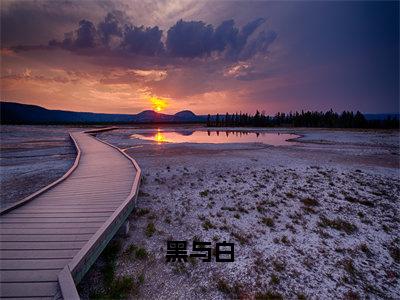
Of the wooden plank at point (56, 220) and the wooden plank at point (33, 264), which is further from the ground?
the wooden plank at point (56, 220)

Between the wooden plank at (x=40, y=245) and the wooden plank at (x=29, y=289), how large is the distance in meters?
1.03

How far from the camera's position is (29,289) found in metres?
3.97

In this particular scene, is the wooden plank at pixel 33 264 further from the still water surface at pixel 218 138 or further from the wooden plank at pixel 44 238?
the still water surface at pixel 218 138

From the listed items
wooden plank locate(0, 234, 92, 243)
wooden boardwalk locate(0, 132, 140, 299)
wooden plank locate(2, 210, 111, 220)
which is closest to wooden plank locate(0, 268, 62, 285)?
wooden boardwalk locate(0, 132, 140, 299)

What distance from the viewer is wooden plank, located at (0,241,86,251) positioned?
5059 millimetres

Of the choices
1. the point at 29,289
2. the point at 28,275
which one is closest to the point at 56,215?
the point at 28,275

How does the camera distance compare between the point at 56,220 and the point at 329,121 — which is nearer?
the point at 56,220

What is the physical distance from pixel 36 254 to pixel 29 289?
102 cm

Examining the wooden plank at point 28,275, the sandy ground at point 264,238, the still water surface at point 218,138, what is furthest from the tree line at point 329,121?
the wooden plank at point 28,275

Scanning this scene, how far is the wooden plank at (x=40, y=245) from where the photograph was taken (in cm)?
506

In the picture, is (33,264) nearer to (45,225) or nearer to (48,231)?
(48,231)

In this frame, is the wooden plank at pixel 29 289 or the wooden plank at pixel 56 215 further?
the wooden plank at pixel 56 215

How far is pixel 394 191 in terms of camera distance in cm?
1236

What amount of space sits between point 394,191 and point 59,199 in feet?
51.0
